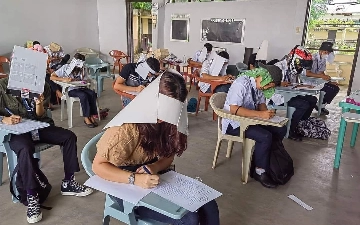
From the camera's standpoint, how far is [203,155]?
10.8 ft

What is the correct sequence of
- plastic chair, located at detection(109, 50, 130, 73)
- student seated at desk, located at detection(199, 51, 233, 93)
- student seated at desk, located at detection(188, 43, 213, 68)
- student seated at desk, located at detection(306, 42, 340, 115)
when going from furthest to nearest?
1. plastic chair, located at detection(109, 50, 130, 73)
2. student seated at desk, located at detection(188, 43, 213, 68)
3. student seated at desk, located at detection(306, 42, 340, 115)
4. student seated at desk, located at detection(199, 51, 233, 93)

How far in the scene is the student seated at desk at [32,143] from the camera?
2.04 m

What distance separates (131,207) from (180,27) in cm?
739

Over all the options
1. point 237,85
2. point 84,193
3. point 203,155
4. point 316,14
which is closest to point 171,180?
point 84,193

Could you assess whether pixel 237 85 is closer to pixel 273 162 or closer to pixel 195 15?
pixel 273 162

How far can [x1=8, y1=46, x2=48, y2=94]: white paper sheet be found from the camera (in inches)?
83.9

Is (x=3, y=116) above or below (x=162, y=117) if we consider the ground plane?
below

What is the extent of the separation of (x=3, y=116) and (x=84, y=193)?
2.66 ft

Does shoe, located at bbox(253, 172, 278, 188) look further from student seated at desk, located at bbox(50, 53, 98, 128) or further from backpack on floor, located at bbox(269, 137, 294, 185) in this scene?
student seated at desk, located at bbox(50, 53, 98, 128)

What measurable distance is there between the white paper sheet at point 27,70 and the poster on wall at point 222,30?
560 cm

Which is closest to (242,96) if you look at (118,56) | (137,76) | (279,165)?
(279,165)

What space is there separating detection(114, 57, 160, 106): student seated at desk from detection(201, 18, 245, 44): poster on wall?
429 cm

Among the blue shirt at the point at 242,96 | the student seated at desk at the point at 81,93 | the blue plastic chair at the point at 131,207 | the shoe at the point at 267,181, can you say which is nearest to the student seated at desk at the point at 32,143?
the blue plastic chair at the point at 131,207

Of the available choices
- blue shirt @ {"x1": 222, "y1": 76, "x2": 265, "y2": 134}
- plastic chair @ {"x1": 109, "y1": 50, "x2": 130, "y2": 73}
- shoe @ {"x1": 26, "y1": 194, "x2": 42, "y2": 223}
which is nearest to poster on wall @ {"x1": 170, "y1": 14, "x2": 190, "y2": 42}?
plastic chair @ {"x1": 109, "y1": 50, "x2": 130, "y2": 73}
